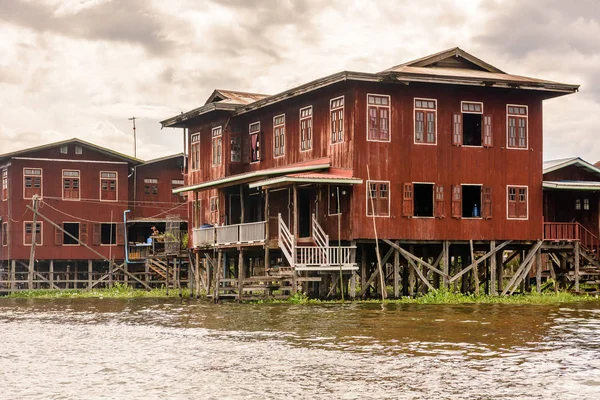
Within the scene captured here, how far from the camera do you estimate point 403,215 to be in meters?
37.6


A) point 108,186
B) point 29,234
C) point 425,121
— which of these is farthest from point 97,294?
point 425,121

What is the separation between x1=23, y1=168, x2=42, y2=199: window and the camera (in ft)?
194

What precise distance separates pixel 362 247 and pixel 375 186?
2.53m

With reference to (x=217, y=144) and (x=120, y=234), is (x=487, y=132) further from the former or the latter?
(x=120, y=234)

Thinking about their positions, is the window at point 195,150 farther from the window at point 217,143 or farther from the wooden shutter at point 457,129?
the wooden shutter at point 457,129

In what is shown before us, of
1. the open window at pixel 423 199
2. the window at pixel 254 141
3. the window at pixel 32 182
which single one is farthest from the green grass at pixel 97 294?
the open window at pixel 423 199

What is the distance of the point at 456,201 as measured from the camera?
3853 cm

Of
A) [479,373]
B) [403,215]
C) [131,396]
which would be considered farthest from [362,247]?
[131,396]

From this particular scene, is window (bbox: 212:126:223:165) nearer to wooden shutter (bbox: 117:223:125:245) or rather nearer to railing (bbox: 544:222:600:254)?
railing (bbox: 544:222:600:254)

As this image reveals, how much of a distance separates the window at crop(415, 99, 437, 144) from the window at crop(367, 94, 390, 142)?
135 cm

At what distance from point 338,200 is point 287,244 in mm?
2551

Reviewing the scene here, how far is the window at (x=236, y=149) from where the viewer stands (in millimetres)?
45188

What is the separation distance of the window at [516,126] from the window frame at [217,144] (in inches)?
535

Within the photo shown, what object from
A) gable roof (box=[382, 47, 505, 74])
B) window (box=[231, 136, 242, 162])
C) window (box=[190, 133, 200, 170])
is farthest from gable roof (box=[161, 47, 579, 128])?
window (box=[190, 133, 200, 170])
